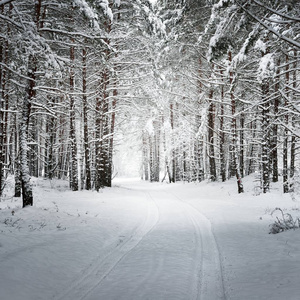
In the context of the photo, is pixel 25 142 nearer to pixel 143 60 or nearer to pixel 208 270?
pixel 208 270

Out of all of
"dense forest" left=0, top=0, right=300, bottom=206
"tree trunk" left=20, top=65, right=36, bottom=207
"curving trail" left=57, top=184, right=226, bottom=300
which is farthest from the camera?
"tree trunk" left=20, top=65, right=36, bottom=207

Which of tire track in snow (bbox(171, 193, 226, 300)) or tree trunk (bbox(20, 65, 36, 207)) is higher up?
tree trunk (bbox(20, 65, 36, 207))

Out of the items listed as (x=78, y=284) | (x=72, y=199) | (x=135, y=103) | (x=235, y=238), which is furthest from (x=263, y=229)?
(x=135, y=103)

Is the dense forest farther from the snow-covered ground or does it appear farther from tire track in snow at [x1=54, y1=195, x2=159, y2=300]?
tire track in snow at [x1=54, y1=195, x2=159, y2=300]

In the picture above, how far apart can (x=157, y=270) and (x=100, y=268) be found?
1125mm

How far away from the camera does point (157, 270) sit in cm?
436

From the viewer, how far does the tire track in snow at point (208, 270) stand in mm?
3616

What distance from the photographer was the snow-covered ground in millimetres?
3607

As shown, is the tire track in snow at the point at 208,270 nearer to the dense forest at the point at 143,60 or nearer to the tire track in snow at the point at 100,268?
the tire track in snow at the point at 100,268

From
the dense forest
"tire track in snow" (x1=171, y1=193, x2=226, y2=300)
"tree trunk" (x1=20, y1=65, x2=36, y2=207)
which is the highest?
the dense forest

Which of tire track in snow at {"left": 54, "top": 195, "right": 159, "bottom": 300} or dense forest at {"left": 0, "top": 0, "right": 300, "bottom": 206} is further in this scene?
dense forest at {"left": 0, "top": 0, "right": 300, "bottom": 206}

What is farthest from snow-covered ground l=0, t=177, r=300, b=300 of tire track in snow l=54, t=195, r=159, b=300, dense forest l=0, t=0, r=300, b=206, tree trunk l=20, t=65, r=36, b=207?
dense forest l=0, t=0, r=300, b=206

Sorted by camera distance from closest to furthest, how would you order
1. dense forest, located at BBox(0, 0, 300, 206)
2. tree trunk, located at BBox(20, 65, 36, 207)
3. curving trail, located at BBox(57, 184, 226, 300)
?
curving trail, located at BBox(57, 184, 226, 300) → dense forest, located at BBox(0, 0, 300, 206) → tree trunk, located at BBox(20, 65, 36, 207)

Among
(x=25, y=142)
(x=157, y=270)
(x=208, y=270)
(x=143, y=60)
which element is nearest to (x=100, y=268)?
(x=157, y=270)
